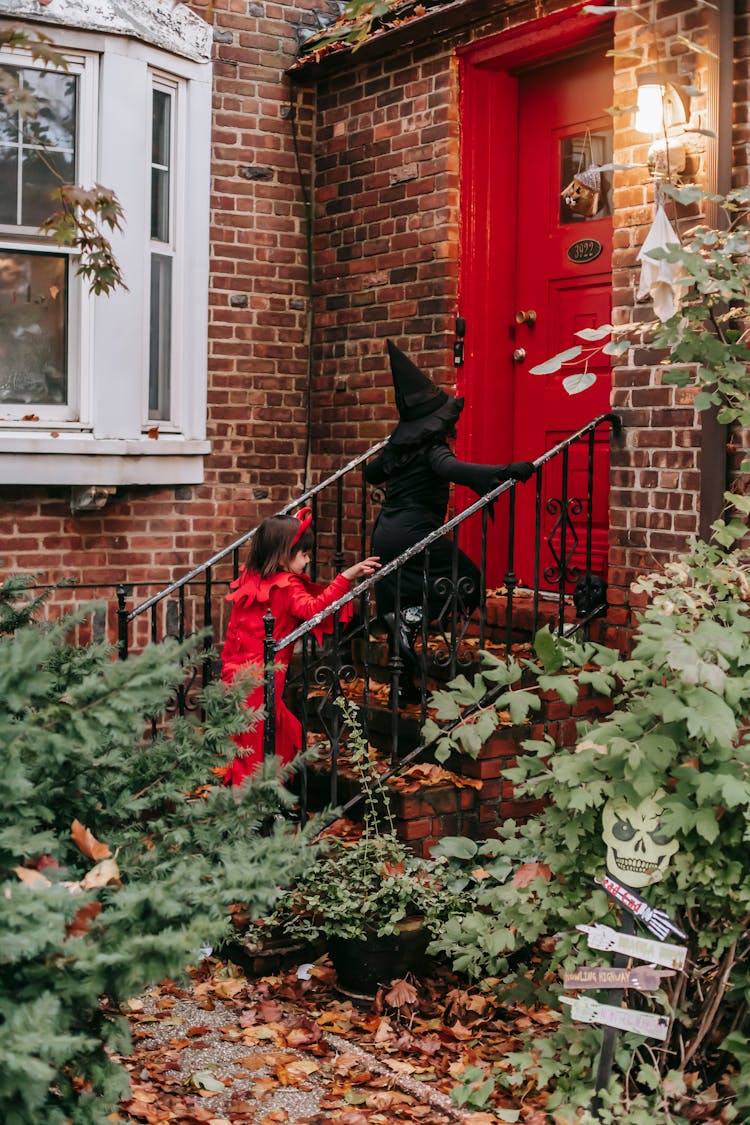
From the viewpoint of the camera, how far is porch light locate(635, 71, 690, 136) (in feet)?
16.5

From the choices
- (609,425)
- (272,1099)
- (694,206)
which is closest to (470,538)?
(609,425)

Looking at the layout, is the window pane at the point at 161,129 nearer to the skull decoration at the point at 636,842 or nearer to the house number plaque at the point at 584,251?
the house number plaque at the point at 584,251

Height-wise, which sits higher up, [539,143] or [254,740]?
→ [539,143]

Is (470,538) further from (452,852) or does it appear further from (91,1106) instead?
(91,1106)

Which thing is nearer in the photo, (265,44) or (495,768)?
(495,768)

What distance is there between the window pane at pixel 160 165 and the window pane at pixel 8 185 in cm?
78

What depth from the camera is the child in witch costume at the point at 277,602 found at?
5.20 meters

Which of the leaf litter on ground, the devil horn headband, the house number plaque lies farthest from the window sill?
the leaf litter on ground

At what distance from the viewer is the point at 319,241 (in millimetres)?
7465

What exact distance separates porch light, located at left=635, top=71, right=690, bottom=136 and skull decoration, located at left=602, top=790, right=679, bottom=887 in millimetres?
2823

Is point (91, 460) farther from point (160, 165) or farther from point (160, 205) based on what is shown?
point (160, 165)

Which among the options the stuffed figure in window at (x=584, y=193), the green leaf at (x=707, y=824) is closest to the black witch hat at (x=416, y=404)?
the stuffed figure in window at (x=584, y=193)

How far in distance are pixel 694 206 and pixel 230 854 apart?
3444 mm

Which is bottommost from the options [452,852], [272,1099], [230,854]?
[272,1099]
